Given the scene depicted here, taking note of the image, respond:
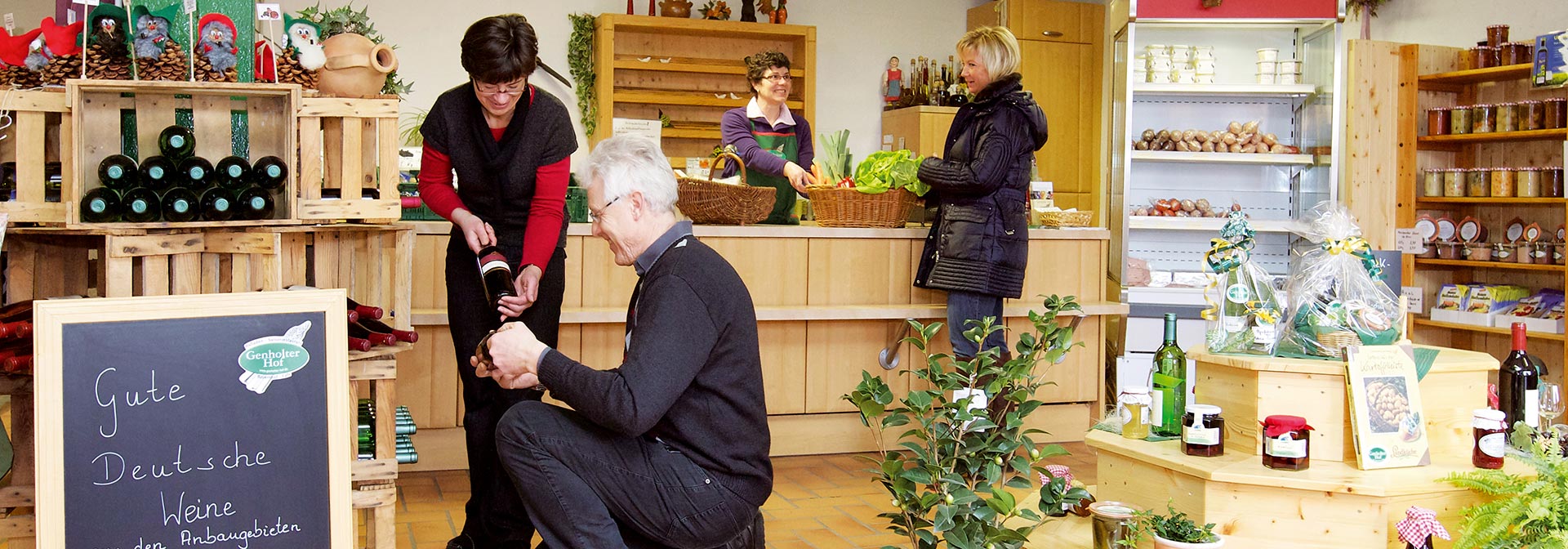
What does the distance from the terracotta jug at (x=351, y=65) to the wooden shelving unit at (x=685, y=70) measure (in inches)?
179

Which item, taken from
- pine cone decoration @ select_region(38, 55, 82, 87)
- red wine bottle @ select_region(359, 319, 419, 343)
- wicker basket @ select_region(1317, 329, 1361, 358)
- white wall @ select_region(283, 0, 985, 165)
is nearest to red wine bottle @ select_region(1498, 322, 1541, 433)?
wicker basket @ select_region(1317, 329, 1361, 358)

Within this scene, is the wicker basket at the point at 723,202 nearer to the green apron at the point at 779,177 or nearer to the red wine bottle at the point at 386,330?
the green apron at the point at 779,177

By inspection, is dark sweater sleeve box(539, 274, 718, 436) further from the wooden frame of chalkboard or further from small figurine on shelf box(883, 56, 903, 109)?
small figurine on shelf box(883, 56, 903, 109)

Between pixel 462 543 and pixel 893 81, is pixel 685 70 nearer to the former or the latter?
pixel 893 81

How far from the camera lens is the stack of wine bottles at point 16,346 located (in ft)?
7.48

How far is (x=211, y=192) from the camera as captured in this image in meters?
2.62

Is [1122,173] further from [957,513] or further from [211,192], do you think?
[211,192]

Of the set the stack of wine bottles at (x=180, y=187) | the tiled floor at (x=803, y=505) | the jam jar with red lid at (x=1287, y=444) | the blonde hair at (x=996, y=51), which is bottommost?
the tiled floor at (x=803, y=505)

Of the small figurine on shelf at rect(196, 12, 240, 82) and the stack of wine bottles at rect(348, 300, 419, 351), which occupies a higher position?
the small figurine on shelf at rect(196, 12, 240, 82)

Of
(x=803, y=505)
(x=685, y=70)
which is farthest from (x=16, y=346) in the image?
(x=685, y=70)

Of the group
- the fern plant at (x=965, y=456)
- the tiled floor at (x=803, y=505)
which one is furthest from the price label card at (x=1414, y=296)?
the fern plant at (x=965, y=456)

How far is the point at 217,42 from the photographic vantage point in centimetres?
271

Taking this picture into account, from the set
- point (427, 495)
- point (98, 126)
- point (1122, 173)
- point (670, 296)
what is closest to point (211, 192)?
point (98, 126)

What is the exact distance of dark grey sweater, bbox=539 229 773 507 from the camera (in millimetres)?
2201
